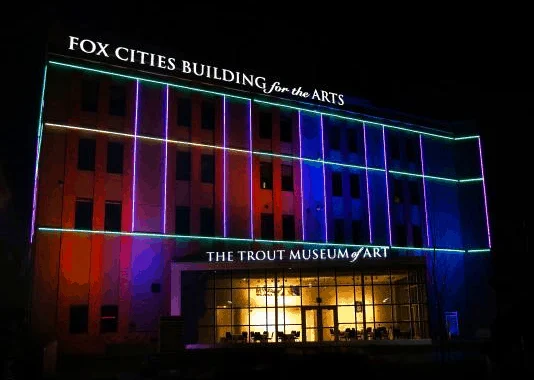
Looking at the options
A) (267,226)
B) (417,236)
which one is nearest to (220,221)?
(267,226)

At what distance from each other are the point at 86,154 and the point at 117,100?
422 cm

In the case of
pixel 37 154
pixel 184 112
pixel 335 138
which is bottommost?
pixel 37 154

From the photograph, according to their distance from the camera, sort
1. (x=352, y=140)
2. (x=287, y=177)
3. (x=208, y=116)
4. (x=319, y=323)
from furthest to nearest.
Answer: (x=352, y=140) < (x=287, y=177) < (x=208, y=116) < (x=319, y=323)

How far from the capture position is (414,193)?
1815 inches

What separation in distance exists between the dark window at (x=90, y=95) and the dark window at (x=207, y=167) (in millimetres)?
7817

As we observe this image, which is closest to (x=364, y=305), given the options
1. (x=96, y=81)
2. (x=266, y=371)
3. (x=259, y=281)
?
(x=259, y=281)

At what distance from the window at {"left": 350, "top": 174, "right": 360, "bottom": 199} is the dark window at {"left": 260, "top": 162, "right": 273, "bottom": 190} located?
22.9ft

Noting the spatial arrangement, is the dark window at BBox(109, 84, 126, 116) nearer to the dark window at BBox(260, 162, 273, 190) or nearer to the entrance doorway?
the dark window at BBox(260, 162, 273, 190)

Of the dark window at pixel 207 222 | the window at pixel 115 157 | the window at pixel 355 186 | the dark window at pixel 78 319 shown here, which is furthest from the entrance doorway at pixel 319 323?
the window at pixel 115 157

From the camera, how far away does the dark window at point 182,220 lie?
1455 inches

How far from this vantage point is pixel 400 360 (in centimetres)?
2542

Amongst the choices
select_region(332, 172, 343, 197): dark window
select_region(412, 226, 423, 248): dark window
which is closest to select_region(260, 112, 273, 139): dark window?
select_region(332, 172, 343, 197): dark window

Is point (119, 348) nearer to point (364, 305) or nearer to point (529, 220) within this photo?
point (364, 305)

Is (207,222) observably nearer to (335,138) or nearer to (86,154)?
(86,154)
